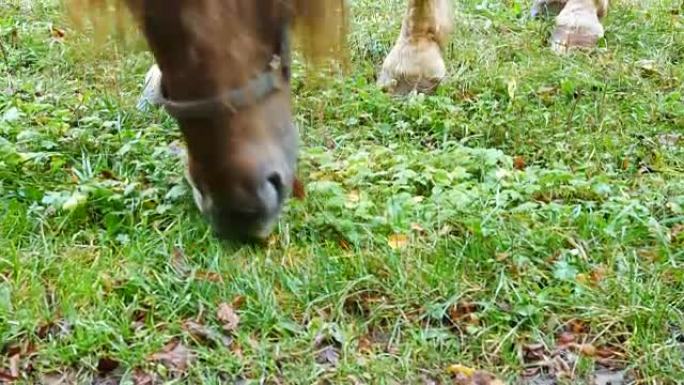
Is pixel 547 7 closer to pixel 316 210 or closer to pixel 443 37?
pixel 443 37

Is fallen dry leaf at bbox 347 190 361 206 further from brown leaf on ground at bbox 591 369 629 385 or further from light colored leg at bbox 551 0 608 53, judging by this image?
light colored leg at bbox 551 0 608 53

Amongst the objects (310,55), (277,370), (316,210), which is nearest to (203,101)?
(310,55)

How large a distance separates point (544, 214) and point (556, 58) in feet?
4.78

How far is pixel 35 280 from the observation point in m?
2.56

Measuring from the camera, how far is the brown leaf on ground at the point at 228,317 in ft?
8.03

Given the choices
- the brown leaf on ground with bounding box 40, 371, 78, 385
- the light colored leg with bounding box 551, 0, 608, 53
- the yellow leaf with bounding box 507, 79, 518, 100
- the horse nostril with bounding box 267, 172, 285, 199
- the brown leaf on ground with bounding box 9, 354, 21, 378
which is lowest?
the brown leaf on ground with bounding box 40, 371, 78, 385

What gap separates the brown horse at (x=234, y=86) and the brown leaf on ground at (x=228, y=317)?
90cm

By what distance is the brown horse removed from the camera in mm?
1301

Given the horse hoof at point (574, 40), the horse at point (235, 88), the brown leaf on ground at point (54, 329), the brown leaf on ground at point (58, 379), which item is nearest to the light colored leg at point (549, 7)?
the horse hoof at point (574, 40)

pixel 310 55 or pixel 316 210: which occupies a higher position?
pixel 310 55

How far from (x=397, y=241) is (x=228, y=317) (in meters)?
0.51

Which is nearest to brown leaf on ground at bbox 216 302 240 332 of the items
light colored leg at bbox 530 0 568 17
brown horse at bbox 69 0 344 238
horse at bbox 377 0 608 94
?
brown horse at bbox 69 0 344 238

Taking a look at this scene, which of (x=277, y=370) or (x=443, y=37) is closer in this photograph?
(x=277, y=370)

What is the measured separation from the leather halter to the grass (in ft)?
0.89
